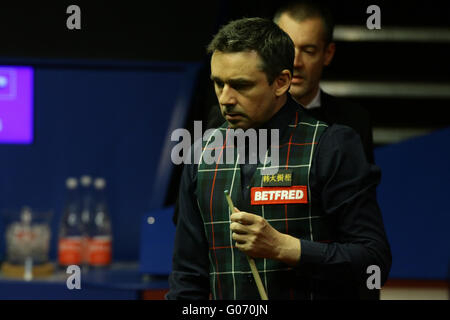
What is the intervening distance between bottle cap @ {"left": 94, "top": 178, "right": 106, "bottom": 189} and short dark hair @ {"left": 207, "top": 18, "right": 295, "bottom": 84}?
5.86 ft

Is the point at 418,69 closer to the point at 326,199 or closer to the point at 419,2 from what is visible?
the point at 419,2

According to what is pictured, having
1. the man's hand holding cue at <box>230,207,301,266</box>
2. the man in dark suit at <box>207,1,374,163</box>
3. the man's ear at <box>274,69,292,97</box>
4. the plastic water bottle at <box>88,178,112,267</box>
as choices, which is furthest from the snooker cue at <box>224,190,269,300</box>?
the plastic water bottle at <box>88,178,112,267</box>

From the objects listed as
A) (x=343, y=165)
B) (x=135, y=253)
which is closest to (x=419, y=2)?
(x=135, y=253)

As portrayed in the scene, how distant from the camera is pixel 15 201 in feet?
11.2

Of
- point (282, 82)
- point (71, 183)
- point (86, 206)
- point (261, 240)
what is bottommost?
point (86, 206)

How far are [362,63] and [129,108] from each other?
1.08m

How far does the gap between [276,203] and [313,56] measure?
79 centimetres

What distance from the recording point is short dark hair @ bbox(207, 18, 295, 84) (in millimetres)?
1630

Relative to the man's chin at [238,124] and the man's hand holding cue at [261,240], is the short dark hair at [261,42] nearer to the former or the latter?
the man's chin at [238,124]

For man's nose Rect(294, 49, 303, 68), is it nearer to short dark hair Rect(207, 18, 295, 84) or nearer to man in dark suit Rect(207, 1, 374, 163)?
man in dark suit Rect(207, 1, 374, 163)

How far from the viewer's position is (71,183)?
3.37m

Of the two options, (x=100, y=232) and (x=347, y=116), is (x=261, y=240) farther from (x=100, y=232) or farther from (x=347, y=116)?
(x=100, y=232)

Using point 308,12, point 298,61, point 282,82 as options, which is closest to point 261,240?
point 282,82

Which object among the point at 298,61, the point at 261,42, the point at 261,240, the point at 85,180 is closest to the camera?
the point at 261,240
